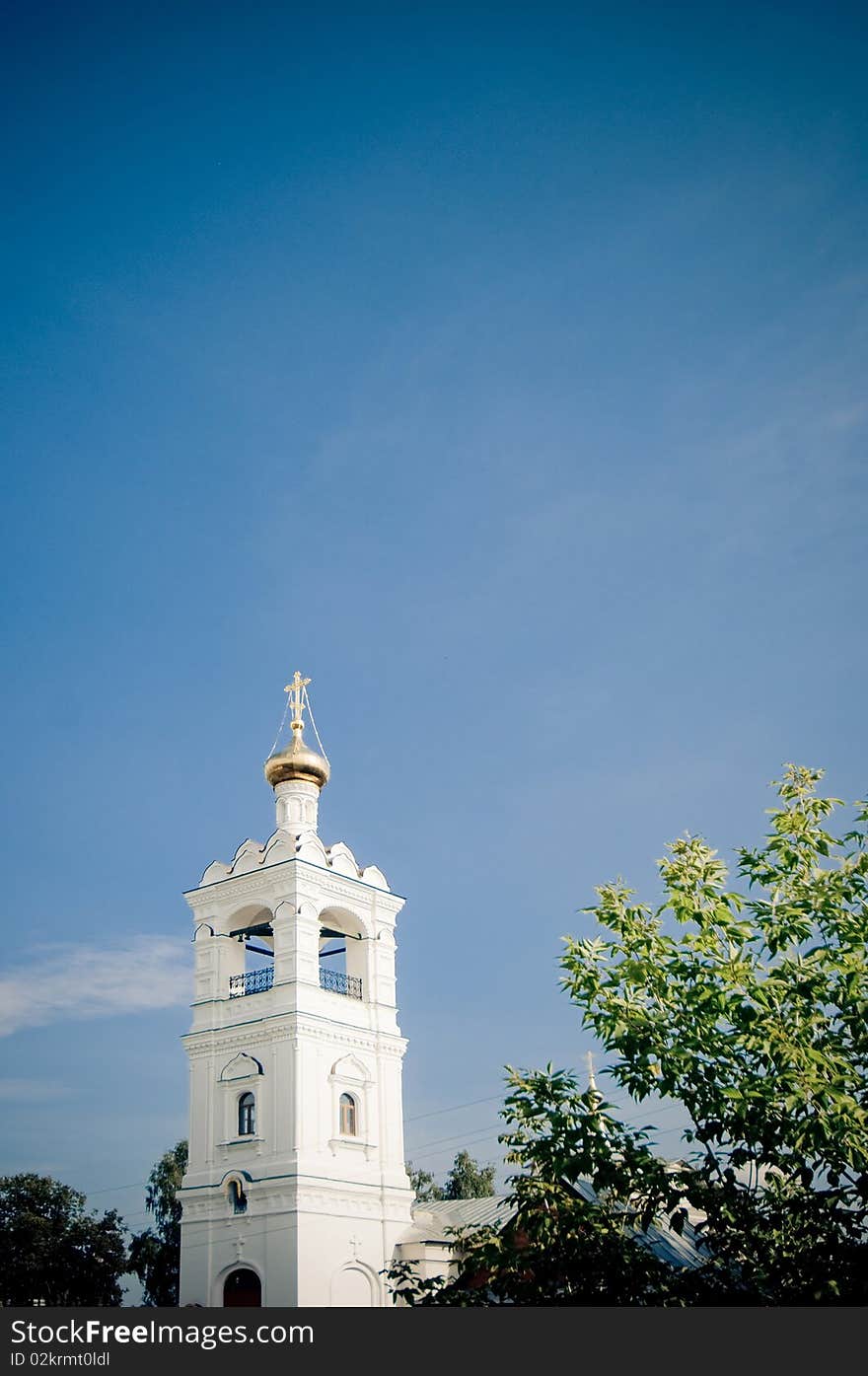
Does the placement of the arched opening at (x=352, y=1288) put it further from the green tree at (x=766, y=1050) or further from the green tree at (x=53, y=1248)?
the green tree at (x=766, y=1050)

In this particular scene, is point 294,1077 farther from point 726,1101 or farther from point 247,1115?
point 726,1101

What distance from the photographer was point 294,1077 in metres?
27.0

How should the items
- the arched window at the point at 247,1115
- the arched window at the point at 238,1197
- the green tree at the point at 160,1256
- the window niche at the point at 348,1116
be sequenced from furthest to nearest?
the green tree at the point at 160,1256 < the window niche at the point at 348,1116 < the arched window at the point at 247,1115 < the arched window at the point at 238,1197

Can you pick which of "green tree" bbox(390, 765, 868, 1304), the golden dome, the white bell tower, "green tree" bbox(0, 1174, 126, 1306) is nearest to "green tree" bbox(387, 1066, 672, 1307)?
"green tree" bbox(390, 765, 868, 1304)

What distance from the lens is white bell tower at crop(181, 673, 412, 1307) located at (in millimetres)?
26219

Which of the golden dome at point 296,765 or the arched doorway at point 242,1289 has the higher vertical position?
the golden dome at point 296,765

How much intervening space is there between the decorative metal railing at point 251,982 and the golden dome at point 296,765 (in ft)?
17.2

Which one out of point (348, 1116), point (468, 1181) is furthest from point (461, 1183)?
point (348, 1116)

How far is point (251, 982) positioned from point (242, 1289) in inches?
269

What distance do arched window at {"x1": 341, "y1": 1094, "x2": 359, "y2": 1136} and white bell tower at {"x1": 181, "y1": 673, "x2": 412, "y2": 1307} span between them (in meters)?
0.03

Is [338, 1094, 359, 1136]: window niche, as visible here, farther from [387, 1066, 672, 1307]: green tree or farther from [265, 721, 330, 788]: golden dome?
[387, 1066, 672, 1307]: green tree

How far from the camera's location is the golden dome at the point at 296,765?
3153 cm

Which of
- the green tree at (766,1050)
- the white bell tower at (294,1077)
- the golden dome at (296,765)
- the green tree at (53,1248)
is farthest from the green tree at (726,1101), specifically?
the green tree at (53,1248)
